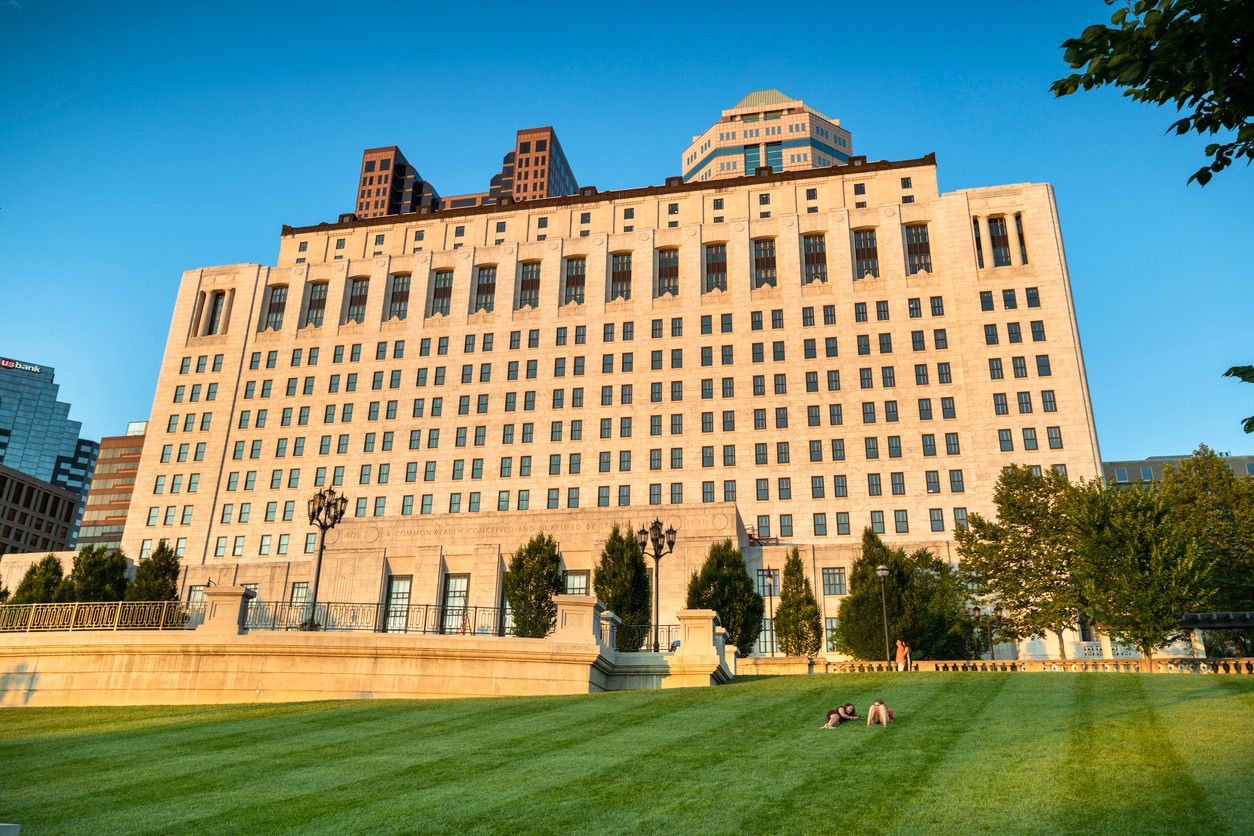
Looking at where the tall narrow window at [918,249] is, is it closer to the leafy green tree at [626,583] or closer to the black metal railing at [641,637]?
the leafy green tree at [626,583]

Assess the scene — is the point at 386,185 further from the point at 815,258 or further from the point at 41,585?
the point at 41,585

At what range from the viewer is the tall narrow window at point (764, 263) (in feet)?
276

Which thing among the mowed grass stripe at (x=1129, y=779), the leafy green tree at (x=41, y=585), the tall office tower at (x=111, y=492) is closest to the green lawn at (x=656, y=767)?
the mowed grass stripe at (x=1129, y=779)

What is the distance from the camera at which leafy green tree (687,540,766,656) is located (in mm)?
49781

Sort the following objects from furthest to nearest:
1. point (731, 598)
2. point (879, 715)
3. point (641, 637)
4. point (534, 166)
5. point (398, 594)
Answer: point (534, 166) → point (398, 594) → point (731, 598) → point (641, 637) → point (879, 715)

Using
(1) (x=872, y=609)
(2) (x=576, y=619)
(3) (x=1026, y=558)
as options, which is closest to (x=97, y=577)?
(2) (x=576, y=619)

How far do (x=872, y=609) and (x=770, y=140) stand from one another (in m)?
144

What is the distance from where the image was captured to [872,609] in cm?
4916

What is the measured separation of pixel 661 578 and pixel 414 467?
1314 inches

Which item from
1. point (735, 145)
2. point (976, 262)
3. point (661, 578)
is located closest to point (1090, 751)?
point (661, 578)

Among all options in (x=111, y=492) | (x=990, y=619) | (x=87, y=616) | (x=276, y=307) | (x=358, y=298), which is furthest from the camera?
(x=111, y=492)

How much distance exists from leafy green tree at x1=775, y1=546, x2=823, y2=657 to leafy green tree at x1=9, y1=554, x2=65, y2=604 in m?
47.2

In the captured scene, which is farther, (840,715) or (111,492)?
(111,492)

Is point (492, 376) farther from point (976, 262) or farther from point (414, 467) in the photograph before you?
point (976, 262)
